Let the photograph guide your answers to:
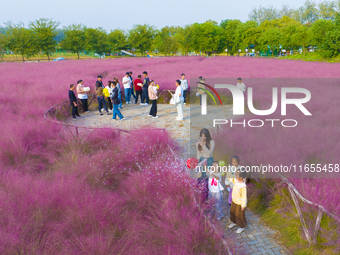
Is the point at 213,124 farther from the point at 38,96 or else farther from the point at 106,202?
the point at 38,96

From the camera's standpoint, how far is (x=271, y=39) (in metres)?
58.3

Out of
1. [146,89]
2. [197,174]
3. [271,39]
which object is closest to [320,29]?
[271,39]

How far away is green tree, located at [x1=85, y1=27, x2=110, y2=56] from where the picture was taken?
5575 cm

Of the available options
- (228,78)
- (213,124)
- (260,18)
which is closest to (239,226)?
(213,124)

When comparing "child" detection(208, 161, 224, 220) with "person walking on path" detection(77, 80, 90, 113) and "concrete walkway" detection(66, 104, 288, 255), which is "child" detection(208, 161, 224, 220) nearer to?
"concrete walkway" detection(66, 104, 288, 255)

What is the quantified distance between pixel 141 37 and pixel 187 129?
5349 centimetres

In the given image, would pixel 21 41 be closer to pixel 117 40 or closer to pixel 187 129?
pixel 117 40

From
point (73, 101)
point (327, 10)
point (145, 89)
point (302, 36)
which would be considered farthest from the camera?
point (327, 10)

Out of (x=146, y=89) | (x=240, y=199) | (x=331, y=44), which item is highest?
(x=331, y=44)

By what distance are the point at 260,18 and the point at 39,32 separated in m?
118

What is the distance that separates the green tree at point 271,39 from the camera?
190 ft

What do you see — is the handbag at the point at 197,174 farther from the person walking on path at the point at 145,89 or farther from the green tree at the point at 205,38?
the green tree at the point at 205,38

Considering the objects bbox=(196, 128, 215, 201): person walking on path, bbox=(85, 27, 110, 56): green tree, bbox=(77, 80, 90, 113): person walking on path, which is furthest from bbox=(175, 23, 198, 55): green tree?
bbox=(196, 128, 215, 201): person walking on path

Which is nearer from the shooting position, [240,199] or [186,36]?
[240,199]
